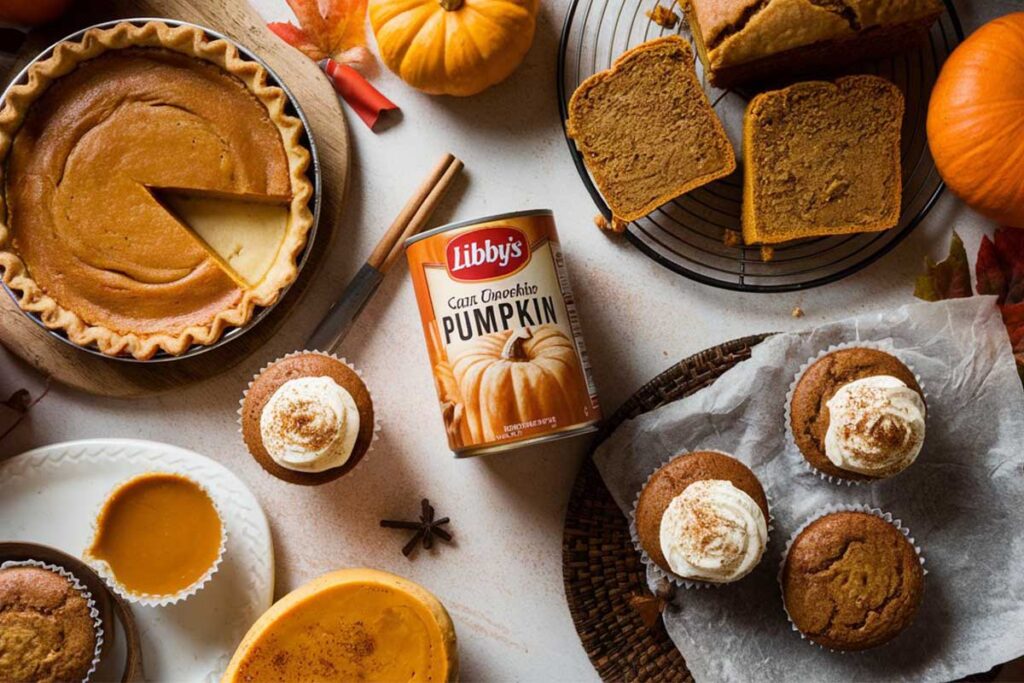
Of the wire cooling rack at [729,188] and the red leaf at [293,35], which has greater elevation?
the red leaf at [293,35]

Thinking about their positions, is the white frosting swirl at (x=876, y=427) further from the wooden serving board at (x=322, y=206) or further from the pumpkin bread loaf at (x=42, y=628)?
the pumpkin bread loaf at (x=42, y=628)

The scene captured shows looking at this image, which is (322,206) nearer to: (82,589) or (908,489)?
(82,589)

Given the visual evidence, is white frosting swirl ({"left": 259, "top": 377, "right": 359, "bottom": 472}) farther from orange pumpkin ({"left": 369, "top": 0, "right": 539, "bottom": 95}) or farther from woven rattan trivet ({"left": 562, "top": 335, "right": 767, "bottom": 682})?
orange pumpkin ({"left": 369, "top": 0, "right": 539, "bottom": 95})

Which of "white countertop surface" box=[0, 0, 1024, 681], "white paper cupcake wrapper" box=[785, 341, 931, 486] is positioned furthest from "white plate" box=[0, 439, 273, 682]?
"white paper cupcake wrapper" box=[785, 341, 931, 486]

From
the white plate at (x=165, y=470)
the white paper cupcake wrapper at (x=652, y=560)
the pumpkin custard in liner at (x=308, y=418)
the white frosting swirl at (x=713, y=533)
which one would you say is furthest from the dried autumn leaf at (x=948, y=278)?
the white plate at (x=165, y=470)

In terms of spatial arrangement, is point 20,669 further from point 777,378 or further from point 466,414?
point 777,378

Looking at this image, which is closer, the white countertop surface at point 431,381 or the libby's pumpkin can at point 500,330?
the libby's pumpkin can at point 500,330
